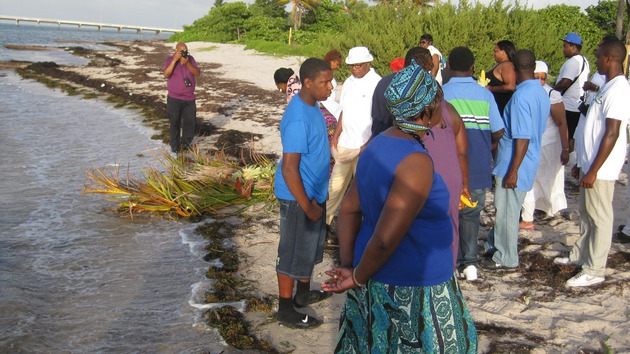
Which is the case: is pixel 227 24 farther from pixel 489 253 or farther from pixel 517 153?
pixel 517 153

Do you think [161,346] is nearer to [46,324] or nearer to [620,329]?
[46,324]

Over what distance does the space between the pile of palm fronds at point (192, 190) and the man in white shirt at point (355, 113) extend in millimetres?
1621

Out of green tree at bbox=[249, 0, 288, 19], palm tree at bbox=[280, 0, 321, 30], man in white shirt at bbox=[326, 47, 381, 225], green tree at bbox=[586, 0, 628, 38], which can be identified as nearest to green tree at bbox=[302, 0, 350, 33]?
palm tree at bbox=[280, 0, 321, 30]

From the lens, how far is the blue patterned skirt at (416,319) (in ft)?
8.25

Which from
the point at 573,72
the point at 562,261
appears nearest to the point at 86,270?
the point at 562,261

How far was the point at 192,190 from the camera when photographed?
7629 mm

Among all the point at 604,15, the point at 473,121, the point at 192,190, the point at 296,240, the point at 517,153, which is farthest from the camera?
the point at 604,15

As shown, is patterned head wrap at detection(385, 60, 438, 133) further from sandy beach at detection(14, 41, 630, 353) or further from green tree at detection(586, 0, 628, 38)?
green tree at detection(586, 0, 628, 38)

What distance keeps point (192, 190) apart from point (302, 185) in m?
3.82

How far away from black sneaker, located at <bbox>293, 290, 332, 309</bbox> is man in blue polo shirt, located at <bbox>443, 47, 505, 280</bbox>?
1.33 m

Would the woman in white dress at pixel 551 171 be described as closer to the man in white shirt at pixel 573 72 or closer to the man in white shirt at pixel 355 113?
the man in white shirt at pixel 573 72

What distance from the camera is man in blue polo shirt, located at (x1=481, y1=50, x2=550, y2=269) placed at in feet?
16.5

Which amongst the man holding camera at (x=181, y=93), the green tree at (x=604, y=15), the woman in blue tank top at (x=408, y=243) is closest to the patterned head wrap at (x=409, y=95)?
the woman in blue tank top at (x=408, y=243)

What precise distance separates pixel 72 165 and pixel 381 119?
705 centimetres
